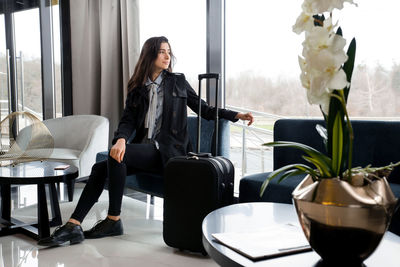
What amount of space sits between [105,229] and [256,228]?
4.64ft

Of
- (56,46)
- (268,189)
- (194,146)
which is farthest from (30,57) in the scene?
(268,189)

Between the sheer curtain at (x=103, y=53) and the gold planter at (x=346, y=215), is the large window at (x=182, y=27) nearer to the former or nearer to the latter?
the sheer curtain at (x=103, y=53)

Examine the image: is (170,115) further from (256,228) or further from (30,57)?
(30,57)

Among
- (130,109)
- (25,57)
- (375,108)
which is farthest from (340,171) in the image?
(25,57)

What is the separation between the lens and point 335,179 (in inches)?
38.3

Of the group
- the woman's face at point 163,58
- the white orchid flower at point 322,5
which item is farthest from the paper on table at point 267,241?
the woman's face at point 163,58

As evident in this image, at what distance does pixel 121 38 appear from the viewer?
425 centimetres

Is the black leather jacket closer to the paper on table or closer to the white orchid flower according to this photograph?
the paper on table

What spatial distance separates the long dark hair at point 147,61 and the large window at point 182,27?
2.76 ft

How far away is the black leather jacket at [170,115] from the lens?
9.12 feet

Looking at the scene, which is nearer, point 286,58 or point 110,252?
point 110,252

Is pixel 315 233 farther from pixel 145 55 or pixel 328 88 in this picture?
pixel 145 55

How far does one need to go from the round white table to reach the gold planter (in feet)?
0.35

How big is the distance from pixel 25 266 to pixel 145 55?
63.0 inches
